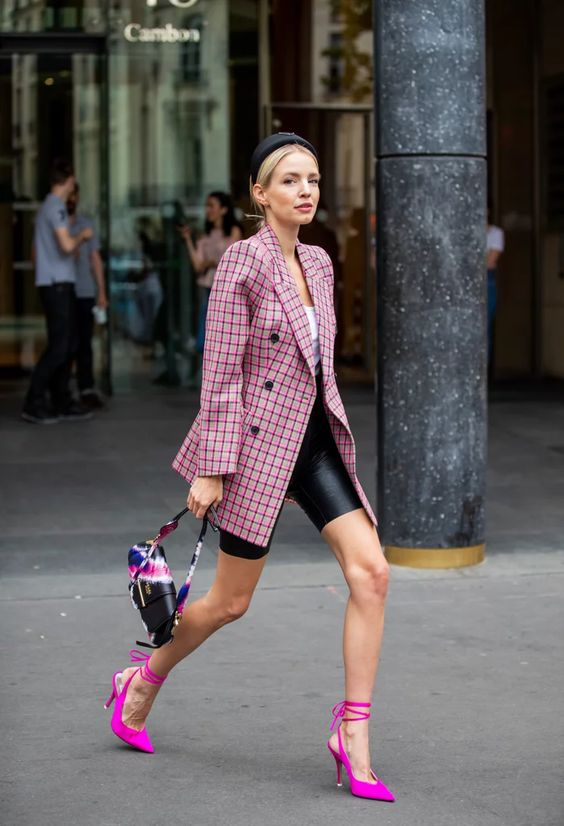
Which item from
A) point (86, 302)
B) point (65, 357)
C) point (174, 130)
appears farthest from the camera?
point (174, 130)

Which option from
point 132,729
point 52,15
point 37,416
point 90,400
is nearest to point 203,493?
point 132,729

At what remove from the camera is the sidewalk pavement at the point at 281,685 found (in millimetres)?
4441

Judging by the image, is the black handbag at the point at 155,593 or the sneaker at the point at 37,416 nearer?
the black handbag at the point at 155,593

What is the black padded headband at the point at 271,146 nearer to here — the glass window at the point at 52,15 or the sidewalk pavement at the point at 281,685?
the sidewalk pavement at the point at 281,685

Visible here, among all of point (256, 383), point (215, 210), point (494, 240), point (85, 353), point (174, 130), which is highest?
point (174, 130)

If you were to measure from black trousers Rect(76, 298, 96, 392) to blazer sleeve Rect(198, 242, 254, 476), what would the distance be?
9.01 meters

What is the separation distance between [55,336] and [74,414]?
0.93 meters

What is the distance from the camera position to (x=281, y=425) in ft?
14.8

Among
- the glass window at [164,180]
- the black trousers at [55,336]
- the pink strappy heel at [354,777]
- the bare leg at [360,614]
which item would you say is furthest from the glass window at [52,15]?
the pink strappy heel at [354,777]

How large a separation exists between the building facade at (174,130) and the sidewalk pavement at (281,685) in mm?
6429

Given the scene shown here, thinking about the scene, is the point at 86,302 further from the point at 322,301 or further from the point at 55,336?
the point at 322,301

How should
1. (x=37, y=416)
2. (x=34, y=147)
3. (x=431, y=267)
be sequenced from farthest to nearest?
(x=34, y=147) → (x=37, y=416) → (x=431, y=267)

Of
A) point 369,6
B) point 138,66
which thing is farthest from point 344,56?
point 138,66

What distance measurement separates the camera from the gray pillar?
23.6 feet
